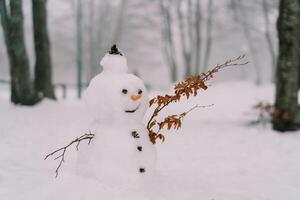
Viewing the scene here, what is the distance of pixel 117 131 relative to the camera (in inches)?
207

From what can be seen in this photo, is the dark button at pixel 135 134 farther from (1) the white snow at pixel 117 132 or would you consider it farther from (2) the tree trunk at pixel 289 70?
(2) the tree trunk at pixel 289 70

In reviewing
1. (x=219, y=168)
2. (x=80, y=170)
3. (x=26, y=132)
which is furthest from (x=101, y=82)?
(x=26, y=132)

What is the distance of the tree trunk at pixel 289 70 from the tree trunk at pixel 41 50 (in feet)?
20.2

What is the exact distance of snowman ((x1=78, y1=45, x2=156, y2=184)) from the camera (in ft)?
16.9

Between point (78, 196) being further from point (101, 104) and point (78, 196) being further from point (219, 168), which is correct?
point (219, 168)

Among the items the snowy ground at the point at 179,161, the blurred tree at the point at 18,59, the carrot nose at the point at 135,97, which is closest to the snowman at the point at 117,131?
the carrot nose at the point at 135,97

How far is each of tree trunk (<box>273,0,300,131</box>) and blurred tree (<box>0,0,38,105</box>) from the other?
19.3ft

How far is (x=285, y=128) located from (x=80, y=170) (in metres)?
6.12

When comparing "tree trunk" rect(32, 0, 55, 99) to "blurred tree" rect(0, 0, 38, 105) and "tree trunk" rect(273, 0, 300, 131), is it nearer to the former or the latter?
"blurred tree" rect(0, 0, 38, 105)

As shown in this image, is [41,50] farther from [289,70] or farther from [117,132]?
[117,132]

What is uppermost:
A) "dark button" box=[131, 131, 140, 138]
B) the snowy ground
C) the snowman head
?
the snowman head

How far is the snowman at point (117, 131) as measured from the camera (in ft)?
16.9

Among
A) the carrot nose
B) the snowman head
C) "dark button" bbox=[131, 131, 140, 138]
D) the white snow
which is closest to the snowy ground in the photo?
the white snow

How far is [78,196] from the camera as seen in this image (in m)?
4.83
